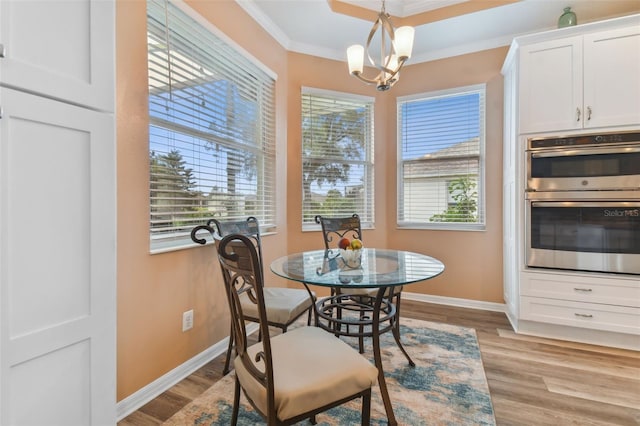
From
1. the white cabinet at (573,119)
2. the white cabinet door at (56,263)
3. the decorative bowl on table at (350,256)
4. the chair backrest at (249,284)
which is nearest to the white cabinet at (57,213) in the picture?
the white cabinet door at (56,263)

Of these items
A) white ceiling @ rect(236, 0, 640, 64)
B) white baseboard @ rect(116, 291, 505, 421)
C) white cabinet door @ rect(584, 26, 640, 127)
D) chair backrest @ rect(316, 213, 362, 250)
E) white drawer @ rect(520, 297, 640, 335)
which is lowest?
white baseboard @ rect(116, 291, 505, 421)

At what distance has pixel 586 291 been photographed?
250 cm

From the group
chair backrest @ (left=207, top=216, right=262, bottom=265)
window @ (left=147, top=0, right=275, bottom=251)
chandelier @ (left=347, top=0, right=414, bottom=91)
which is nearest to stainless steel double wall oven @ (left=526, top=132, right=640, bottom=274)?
chandelier @ (left=347, top=0, right=414, bottom=91)

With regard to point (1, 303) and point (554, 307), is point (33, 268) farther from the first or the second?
point (554, 307)

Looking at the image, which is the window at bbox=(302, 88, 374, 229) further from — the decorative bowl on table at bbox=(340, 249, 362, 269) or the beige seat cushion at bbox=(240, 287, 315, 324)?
the decorative bowl on table at bbox=(340, 249, 362, 269)

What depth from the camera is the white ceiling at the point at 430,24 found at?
272 centimetres

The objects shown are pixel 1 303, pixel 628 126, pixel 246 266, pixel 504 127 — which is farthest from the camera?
pixel 504 127

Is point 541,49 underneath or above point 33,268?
above

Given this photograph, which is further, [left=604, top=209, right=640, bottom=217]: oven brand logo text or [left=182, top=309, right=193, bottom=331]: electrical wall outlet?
[left=604, top=209, right=640, bottom=217]: oven brand logo text

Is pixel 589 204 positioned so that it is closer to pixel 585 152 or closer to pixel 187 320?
pixel 585 152

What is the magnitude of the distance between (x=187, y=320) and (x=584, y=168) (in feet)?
10.8

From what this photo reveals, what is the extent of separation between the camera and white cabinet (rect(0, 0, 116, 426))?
0.89 m

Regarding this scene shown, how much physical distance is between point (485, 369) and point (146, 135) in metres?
2.67

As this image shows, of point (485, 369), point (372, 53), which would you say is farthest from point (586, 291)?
point (372, 53)
